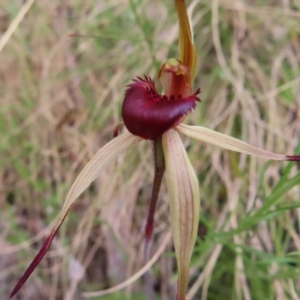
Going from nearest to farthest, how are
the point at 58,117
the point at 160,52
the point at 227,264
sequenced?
the point at 227,264 < the point at 160,52 < the point at 58,117

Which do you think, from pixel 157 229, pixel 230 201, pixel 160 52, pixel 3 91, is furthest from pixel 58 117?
pixel 230 201

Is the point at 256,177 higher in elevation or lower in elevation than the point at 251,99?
lower

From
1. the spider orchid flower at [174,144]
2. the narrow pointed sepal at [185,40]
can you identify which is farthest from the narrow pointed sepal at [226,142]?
the narrow pointed sepal at [185,40]

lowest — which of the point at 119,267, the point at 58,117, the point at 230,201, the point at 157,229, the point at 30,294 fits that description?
the point at 30,294

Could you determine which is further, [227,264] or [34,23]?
[34,23]

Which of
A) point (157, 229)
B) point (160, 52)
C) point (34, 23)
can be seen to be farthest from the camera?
point (34, 23)

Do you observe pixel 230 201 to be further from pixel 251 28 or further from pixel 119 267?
pixel 251 28

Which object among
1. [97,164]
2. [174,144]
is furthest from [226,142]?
[97,164]

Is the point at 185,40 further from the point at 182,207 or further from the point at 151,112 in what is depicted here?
the point at 182,207

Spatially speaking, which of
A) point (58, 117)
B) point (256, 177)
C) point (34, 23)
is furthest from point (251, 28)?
point (34, 23)
